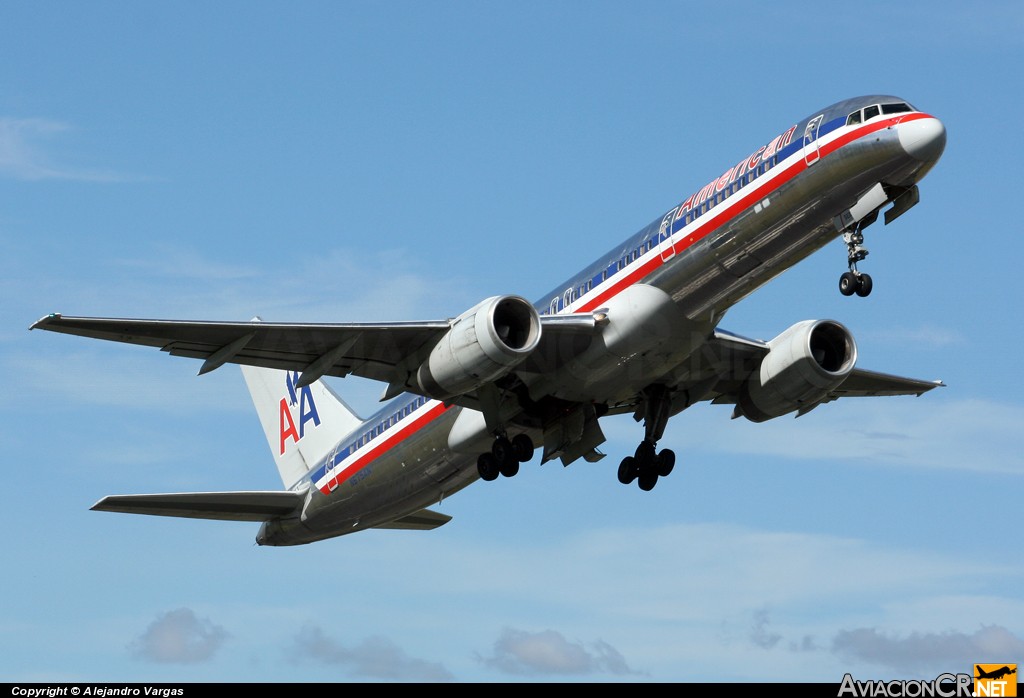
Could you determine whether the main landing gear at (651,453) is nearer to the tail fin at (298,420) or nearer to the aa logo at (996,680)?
the tail fin at (298,420)

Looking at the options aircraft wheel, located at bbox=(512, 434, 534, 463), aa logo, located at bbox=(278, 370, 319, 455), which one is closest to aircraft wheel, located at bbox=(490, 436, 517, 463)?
aircraft wheel, located at bbox=(512, 434, 534, 463)

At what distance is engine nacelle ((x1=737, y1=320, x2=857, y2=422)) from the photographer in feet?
122

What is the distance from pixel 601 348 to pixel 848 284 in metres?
5.66

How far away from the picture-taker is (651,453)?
38312mm

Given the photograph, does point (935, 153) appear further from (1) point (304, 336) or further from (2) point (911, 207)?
(1) point (304, 336)

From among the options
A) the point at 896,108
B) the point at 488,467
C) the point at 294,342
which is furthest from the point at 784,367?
the point at 294,342

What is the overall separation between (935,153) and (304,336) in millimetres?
14039

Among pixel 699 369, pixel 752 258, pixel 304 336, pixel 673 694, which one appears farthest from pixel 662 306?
pixel 673 694

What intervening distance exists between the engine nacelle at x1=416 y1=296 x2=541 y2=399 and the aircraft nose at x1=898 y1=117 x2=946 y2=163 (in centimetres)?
860

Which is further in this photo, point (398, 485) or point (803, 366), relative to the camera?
point (398, 485)

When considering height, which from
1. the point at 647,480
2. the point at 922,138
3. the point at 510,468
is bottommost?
the point at 510,468

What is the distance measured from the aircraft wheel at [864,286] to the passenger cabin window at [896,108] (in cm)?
341

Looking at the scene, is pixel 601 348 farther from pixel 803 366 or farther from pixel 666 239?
pixel 803 366

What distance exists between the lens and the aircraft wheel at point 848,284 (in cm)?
3134
